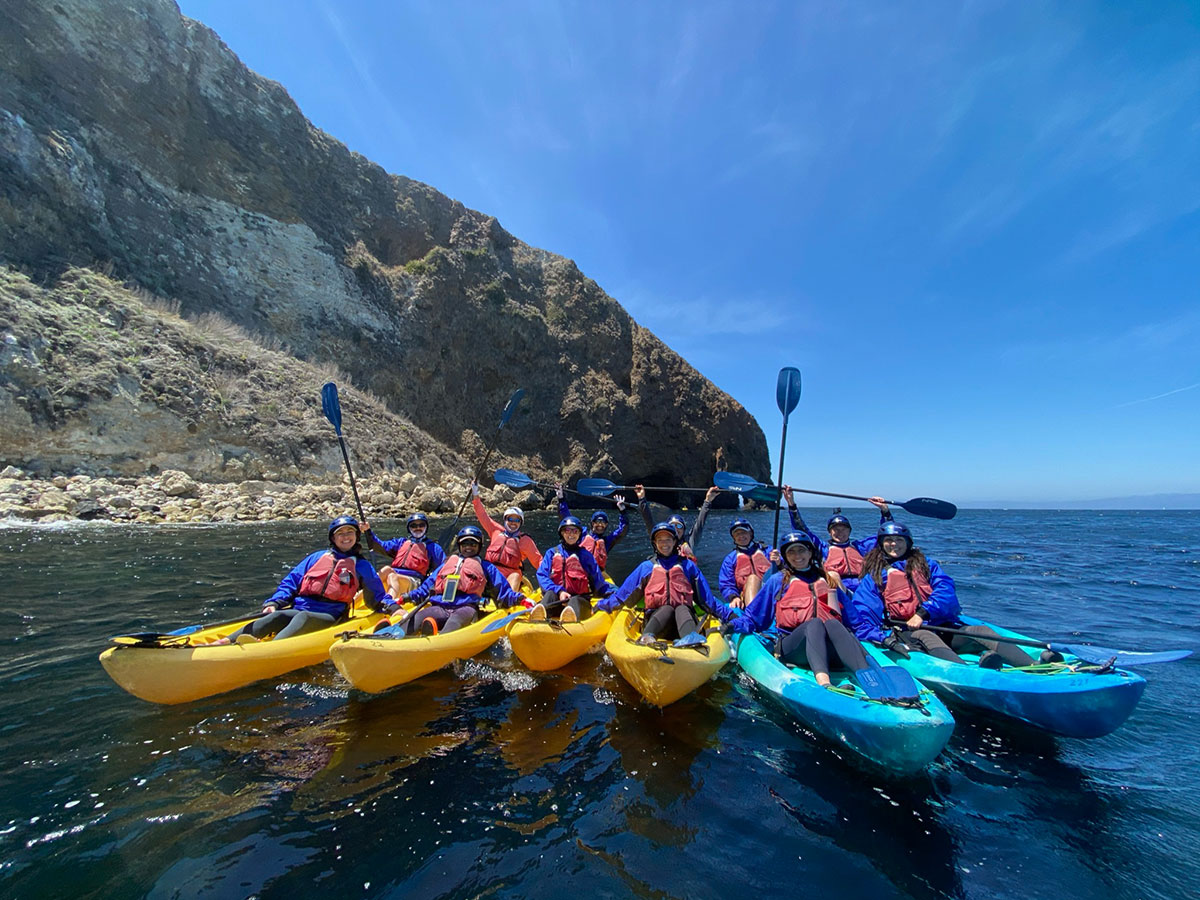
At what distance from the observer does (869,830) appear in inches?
120

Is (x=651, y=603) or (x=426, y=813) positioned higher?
(x=651, y=603)

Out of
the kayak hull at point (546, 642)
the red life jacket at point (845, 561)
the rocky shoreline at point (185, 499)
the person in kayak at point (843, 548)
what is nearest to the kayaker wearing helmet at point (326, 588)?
the kayak hull at point (546, 642)

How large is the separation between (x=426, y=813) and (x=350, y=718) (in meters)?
1.52

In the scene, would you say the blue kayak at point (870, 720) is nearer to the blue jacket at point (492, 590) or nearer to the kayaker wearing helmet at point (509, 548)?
the blue jacket at point (492, 590)

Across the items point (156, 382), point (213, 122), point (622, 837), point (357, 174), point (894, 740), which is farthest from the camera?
point (357, 174)

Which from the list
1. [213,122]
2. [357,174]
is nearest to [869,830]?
[213,122]

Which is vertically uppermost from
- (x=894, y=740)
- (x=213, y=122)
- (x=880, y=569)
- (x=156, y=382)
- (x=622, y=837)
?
(x=213, y=122)

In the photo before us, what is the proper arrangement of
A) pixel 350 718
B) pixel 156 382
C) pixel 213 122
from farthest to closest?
pixel 213 122
pixel 156 382
pixel 350 718

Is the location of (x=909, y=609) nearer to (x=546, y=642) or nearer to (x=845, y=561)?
(x=845, y=561)

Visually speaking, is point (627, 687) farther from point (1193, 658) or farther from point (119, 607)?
point (1193, 658)

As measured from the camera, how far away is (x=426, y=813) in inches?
120

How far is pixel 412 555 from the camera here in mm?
7512

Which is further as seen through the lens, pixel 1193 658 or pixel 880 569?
pixel 1193 658

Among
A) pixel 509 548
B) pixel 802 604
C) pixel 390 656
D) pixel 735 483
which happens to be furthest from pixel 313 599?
pixel 735 483
